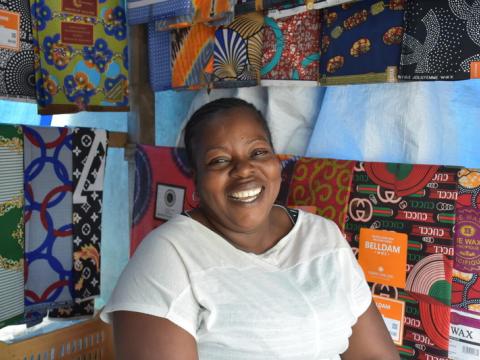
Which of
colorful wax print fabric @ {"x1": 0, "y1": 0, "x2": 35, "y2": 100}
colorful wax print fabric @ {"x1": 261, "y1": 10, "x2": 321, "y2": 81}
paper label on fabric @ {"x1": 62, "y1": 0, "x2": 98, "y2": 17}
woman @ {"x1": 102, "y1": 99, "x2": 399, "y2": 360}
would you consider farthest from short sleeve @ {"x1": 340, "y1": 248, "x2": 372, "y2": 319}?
paper label on fabric @ {"x1": 62, "y1": 0, "x2": 98, "y2": 17}

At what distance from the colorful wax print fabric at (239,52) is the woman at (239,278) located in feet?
1.95

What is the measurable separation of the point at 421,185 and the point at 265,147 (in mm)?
510

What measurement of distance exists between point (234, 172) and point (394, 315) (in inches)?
27.1

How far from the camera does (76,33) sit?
172cm

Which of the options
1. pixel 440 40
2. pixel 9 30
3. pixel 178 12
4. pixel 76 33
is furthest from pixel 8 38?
pixel 440 40

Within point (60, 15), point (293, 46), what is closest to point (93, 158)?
point (60, 15)

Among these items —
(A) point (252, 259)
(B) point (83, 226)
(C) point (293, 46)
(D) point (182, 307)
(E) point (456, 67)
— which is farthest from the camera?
(B) point (83, 226)

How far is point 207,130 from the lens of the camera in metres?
1.06

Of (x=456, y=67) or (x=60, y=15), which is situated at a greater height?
(x=60, y=15)

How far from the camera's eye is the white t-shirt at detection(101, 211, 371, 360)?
0.91 m

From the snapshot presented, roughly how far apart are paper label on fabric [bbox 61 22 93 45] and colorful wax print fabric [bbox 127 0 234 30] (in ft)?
0.58

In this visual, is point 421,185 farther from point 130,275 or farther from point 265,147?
point 130,275

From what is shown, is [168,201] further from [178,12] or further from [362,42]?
[362,42]

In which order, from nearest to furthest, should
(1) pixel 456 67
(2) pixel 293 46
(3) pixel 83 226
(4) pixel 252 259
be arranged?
(4) pixel 252 259
(1) pixel 456 67
(2) pixel 293 46
(3) pixel 83 226
